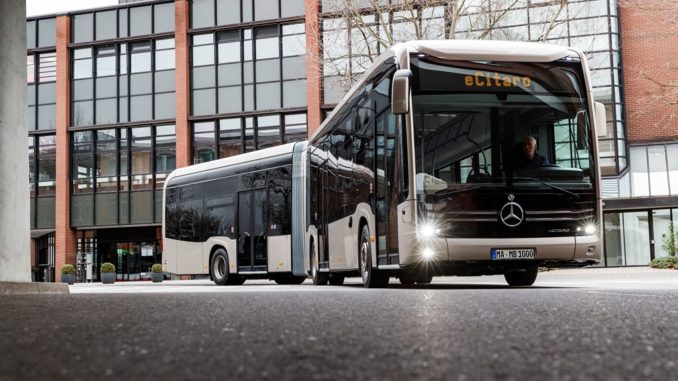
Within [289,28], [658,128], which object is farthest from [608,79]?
[289,28]

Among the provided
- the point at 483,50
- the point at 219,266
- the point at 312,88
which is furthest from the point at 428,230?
the point at 312,88

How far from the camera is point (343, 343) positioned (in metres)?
3.82

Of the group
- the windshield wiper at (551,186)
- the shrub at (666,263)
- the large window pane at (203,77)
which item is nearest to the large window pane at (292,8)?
the large window pane at (203,77)

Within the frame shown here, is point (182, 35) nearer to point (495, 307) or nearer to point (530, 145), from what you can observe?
point (530, 145)

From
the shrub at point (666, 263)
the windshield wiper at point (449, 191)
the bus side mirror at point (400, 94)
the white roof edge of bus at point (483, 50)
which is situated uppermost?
the white roof edge of bus at point (483, 50)

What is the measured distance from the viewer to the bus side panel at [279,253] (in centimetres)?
2023

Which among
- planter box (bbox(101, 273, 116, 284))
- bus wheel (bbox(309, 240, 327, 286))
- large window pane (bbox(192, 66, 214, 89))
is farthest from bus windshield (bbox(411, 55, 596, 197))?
planter box (bbox(101, 273, 116, 284))

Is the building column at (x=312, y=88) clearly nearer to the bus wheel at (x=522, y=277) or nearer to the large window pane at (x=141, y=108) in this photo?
the large window pane at (x=141, y=108)

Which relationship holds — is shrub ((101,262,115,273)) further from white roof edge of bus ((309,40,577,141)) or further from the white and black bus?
white roof edge of bus ((309,40,577,141))

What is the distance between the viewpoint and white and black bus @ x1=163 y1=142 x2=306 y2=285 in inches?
810

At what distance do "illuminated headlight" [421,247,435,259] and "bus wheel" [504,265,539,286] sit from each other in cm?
337

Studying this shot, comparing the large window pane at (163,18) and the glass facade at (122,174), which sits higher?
the large window pane at (163,18)

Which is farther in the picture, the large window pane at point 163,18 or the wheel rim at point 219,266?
the large window pane at point 163,18

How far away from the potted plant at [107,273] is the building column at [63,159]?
125 inches
